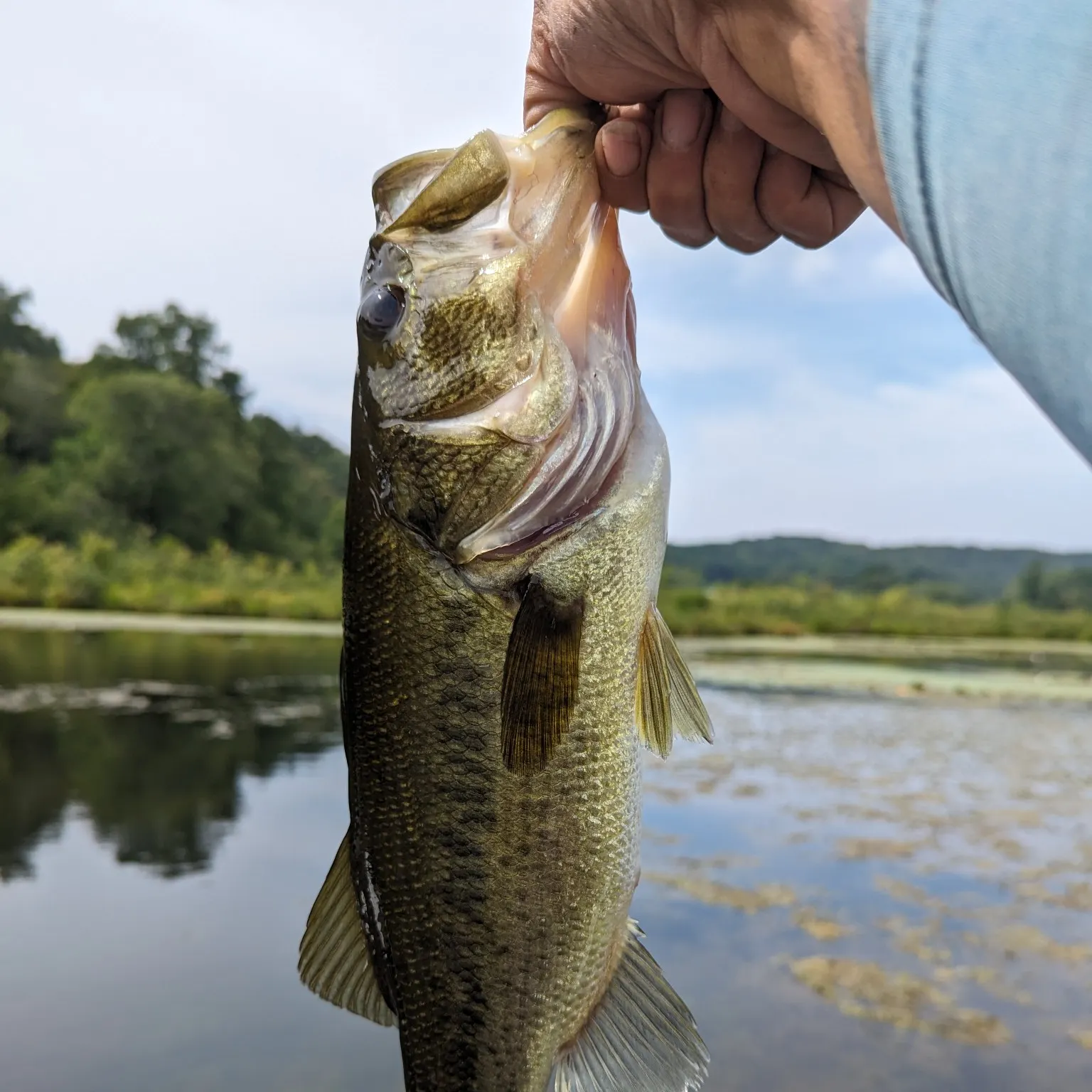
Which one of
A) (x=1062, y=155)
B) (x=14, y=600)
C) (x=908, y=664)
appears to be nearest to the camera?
(x=1062, y=155)

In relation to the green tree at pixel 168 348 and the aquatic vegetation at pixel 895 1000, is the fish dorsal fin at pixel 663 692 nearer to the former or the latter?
the aquatic vegetation at pixel 895 1000

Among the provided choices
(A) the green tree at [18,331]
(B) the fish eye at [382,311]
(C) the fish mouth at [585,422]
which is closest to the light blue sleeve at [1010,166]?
(C) the fish mouth at [585,422]

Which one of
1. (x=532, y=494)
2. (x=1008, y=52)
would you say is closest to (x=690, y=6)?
(x=532, y=494)

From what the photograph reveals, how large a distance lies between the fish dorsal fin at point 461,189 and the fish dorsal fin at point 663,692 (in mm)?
694

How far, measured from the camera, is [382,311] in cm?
164

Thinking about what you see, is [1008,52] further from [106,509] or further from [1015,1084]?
[106,509]

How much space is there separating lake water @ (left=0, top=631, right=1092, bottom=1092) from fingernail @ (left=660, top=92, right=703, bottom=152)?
14.1 ft

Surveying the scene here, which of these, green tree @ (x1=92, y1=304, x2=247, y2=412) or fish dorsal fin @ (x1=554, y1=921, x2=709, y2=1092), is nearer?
fish dorsal fin @ (x1=554, y1=921, x2=709, y2=1092)

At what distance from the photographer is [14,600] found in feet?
70.7

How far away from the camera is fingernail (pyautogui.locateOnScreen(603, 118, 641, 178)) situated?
68.8 inches

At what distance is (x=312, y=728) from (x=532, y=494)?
9.53 m

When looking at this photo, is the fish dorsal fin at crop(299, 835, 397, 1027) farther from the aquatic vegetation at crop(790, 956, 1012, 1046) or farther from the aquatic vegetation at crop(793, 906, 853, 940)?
the aquatic vegetation at crop(793, 906, 853, 940)

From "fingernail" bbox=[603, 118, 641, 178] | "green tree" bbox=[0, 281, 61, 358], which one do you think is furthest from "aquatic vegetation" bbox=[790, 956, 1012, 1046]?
"green tree" bbox=[0, 281, 61, 358]

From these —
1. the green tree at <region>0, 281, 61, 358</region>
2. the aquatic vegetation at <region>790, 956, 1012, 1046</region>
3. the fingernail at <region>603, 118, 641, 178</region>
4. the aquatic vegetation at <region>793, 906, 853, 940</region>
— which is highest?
the green tree at <region>0, 281, 61, 358</region>
